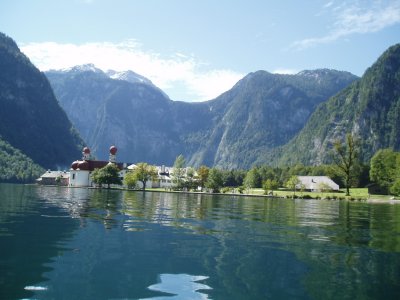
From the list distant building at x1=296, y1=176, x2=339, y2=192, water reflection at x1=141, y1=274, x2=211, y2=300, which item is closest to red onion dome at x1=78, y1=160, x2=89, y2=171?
distant building at x1=296, y1=176, x2=339, y2=192

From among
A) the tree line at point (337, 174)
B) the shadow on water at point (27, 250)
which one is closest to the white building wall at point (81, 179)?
the tree line at point (337, 174)

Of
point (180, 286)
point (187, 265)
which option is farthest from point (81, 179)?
point (180, 286)

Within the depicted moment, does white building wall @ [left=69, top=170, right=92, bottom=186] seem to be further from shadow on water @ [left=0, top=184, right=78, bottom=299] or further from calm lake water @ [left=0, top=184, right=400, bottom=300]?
calm lake water @ [left=0, top=184, right=400, bottom=300]

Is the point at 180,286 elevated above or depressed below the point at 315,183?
below

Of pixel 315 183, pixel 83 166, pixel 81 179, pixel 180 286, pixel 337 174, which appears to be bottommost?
pixel 180 286

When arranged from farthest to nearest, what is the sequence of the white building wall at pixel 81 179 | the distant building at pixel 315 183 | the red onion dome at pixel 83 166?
the red onion dome at pixel 83 166 < the white building wall at pixel 81 179 < the distant building at pixel 315 183

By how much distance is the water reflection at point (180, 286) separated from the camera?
36.6 ft

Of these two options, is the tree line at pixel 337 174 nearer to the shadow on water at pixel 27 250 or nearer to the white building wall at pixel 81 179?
the white building wall at pixel 81 179

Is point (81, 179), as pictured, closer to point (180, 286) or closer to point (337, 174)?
point (337, 174)

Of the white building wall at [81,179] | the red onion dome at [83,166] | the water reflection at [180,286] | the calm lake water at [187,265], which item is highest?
the red onion dome at [83,166]

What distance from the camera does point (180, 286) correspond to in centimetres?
1207

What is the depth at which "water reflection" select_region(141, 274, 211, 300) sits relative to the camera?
1115 centimetres

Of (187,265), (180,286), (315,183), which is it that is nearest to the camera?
(180,286)

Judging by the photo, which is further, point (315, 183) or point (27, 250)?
point (315, 183)
